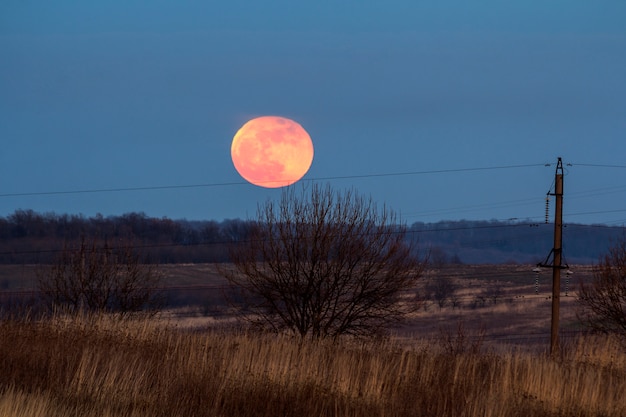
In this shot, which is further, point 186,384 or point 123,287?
point 123,287

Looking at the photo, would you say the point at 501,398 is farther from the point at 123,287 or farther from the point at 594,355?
the point at 123,287

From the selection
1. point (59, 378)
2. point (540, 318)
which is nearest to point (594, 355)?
point (59, 378)

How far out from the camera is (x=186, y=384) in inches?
439

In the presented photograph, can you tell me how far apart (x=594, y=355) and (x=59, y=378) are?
38.7 ft

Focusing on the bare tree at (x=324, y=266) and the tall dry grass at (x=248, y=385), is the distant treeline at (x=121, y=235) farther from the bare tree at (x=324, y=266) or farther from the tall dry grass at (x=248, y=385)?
the tall dry grass at (x=248, y=385)

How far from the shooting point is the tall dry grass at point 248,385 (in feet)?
32.7

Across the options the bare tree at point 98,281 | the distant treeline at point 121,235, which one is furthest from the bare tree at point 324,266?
the distant treeline at point 121,235

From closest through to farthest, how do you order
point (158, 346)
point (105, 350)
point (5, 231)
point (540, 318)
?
point (105, 350), point (158, 346), point (540, 318), point (5, 231)

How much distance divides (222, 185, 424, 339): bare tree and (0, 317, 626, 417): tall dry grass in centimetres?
1398

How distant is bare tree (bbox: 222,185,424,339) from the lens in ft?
93.8

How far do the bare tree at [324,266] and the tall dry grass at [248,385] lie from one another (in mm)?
13977

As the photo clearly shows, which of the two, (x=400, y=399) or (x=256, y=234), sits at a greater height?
(x=256, y=234)

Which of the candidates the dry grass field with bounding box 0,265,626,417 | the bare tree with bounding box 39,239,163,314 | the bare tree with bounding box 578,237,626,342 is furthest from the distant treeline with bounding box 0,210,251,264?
the dry grass field with bounding box 0,265,626,417

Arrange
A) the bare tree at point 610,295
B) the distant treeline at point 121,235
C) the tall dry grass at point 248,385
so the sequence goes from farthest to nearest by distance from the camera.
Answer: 1. the distant treeline at point 121,235
2. the bare tree at point 610,295
3. the tall dry grass at point 248,385
